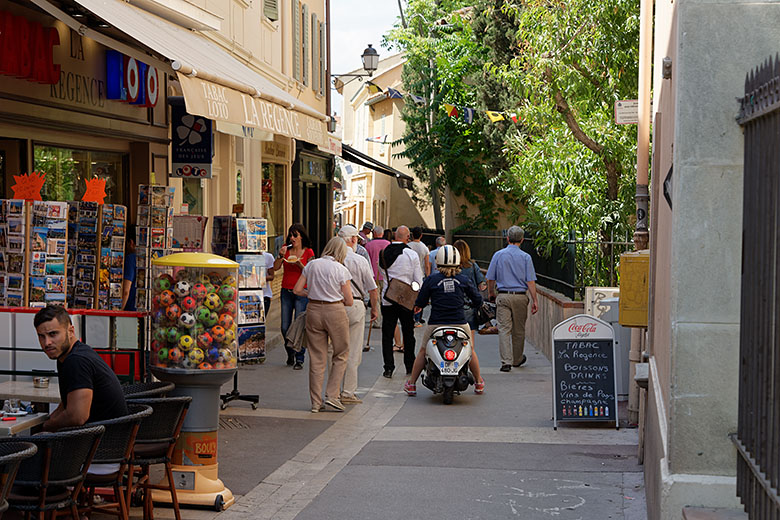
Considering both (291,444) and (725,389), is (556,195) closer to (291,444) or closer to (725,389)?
(291,444)

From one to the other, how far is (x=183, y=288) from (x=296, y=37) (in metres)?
17.0

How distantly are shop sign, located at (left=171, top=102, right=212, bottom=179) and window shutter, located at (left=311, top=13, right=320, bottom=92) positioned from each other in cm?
1238

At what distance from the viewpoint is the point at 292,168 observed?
2503 cm

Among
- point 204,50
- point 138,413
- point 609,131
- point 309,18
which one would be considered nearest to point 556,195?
point 609,131

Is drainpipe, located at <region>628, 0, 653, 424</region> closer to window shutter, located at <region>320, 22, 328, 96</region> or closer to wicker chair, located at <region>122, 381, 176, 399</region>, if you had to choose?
wicker chair, located at <region>122, 381, 176, 399</region>

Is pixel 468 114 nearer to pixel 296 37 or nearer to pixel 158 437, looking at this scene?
pixel 296 37

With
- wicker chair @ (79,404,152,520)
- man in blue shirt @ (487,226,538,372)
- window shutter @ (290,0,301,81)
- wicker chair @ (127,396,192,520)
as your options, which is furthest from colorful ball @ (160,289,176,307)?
window shutter @ (290,0,301,81)

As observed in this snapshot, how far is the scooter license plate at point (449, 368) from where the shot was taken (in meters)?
11.2

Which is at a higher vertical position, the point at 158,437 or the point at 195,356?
the point at 195,356

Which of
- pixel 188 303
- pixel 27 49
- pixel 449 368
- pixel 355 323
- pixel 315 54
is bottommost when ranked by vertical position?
pixel 449 368

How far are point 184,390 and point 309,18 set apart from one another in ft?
64.0

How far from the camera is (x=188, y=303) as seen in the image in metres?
7.22

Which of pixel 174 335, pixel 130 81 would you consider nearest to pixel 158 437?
pixel 174 335

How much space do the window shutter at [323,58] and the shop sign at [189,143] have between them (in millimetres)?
13756
